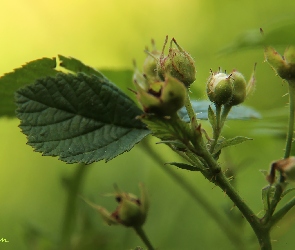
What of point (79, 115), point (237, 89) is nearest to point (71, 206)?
point (79, 115)

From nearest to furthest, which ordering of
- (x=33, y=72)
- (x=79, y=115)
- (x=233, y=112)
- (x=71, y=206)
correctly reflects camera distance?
1. (x=79, y=115)
2. (x=33, y=72)
3. (x=233, y=112)
4. (x=71, y=206)

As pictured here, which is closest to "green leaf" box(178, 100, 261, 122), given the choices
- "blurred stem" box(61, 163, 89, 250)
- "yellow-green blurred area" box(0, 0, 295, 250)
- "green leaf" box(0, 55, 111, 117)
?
"yellow-green blurred area" box(0, 0, 295, 250)

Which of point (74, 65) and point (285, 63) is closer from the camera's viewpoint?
point (285, 63)

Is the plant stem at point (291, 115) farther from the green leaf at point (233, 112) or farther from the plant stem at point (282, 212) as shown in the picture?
the green leaf at point (233, 112)

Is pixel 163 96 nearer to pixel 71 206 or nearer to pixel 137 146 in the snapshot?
pixel 71 206

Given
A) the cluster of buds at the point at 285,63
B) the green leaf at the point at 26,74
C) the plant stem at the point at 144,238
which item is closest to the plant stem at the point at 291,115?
the cluster of buds at the point at 285,63
